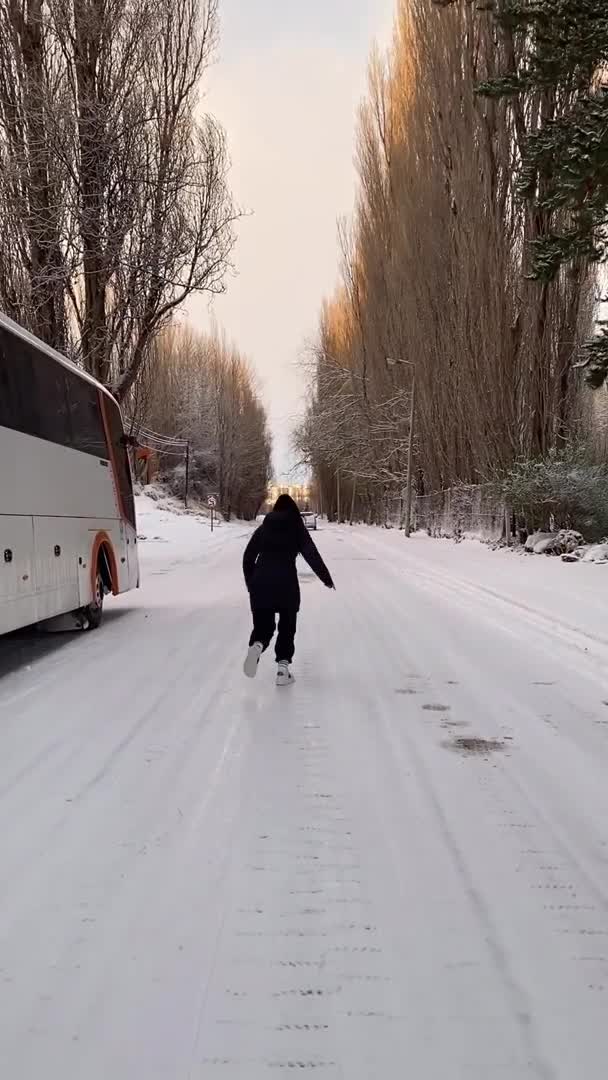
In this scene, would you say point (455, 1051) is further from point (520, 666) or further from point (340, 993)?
point (520, 666)

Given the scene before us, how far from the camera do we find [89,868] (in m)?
2.92

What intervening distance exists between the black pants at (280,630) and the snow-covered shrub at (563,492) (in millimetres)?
13799

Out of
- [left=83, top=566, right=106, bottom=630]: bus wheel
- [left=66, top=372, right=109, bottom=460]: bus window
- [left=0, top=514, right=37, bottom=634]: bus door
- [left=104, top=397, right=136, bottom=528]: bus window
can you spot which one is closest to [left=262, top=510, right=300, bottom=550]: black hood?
[left=0, top=514, right=37, bottom=634]: bus door

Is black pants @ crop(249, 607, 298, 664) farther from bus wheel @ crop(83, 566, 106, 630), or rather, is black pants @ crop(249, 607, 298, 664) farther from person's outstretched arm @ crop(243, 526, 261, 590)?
bus wheel @ crop(83, 566, 106, 630)

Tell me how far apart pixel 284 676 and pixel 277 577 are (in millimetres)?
802

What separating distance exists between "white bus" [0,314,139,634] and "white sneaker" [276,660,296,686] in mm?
2272

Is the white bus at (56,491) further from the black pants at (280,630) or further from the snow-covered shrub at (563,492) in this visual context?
the snow-covered shrub at (563,492)

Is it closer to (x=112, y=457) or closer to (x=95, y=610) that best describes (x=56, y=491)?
(x=95, y=610)

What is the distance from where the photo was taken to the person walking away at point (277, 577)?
5.99m

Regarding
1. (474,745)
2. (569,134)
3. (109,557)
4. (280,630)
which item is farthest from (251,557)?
(569,134)

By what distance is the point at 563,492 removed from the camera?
59.9 feet

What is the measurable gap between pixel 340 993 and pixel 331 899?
52 centimetres

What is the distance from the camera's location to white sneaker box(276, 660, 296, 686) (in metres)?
6.00

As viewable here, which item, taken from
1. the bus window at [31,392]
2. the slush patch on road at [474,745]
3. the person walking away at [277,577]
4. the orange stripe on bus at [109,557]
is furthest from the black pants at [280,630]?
the orange stripe on bus at [109,557]
